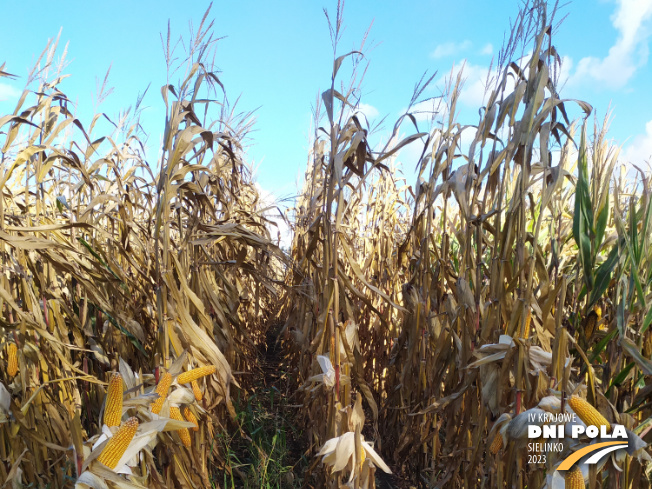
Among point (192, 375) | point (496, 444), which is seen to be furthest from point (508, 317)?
point (192, 375)

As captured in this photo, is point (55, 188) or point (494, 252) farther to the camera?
point (55, 188)

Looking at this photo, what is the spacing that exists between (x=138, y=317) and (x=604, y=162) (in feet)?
7.62

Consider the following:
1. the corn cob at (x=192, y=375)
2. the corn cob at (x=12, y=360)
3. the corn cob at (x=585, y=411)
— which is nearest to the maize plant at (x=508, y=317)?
the corn cob at (x=585, y=411)

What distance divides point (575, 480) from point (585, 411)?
0.22 m

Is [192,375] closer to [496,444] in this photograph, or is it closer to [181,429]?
[181,429]

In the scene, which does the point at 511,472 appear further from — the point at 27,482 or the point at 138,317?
the point at 27,482

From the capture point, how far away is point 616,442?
Answer: 4.57ft

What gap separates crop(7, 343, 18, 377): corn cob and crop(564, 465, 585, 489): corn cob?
2.20m

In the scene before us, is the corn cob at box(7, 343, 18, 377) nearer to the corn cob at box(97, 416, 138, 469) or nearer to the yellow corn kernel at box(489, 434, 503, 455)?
the corn cob at box(97, 416, 138, 469)

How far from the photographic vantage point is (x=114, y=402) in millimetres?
1279

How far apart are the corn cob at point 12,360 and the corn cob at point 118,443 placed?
1.02 metres

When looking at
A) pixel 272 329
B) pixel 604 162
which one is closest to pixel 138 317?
pixel 604 162

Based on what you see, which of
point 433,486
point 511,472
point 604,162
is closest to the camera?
point 511,472

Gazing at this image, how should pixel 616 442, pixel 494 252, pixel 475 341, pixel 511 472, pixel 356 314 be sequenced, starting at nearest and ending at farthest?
pixel 616 442
pixel 511 472
pixel 494 252
pixel 475 341
pixel 356 314
